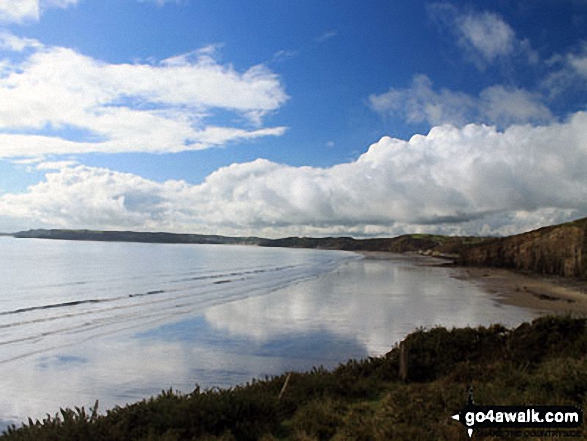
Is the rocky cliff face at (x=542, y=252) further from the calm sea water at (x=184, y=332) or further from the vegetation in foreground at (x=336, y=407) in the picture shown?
the vegetation in foreground at (x=336, y=407)

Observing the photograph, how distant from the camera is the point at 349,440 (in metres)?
7.27

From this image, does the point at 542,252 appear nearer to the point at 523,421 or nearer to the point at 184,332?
the point at 184,332

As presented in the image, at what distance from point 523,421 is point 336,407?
372 centimetres

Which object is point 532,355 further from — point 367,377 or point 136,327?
point 136,327

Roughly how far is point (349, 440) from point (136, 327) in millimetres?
20319

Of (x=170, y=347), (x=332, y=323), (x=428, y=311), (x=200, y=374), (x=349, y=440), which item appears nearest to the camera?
(x=349, y=440)

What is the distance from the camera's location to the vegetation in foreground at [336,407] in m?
7.92

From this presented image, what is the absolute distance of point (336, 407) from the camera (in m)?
9.41

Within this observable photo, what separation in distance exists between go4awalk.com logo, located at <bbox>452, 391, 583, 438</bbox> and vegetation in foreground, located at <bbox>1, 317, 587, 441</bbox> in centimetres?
35

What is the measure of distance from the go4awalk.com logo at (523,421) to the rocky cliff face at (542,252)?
198 ft

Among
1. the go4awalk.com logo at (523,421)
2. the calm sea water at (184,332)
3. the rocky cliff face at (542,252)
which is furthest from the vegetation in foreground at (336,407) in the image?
the rocky cliff face at (542,252)

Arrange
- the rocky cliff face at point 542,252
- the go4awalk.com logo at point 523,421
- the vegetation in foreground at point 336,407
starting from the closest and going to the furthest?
the go4awalk.com logo at point 523,421
the vegetation in foreground at point 336,407
the rocky cliff face at point 542,252

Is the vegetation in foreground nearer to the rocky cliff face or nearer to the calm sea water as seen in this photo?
the calm sea water

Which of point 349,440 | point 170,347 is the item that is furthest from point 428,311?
point 349,440
